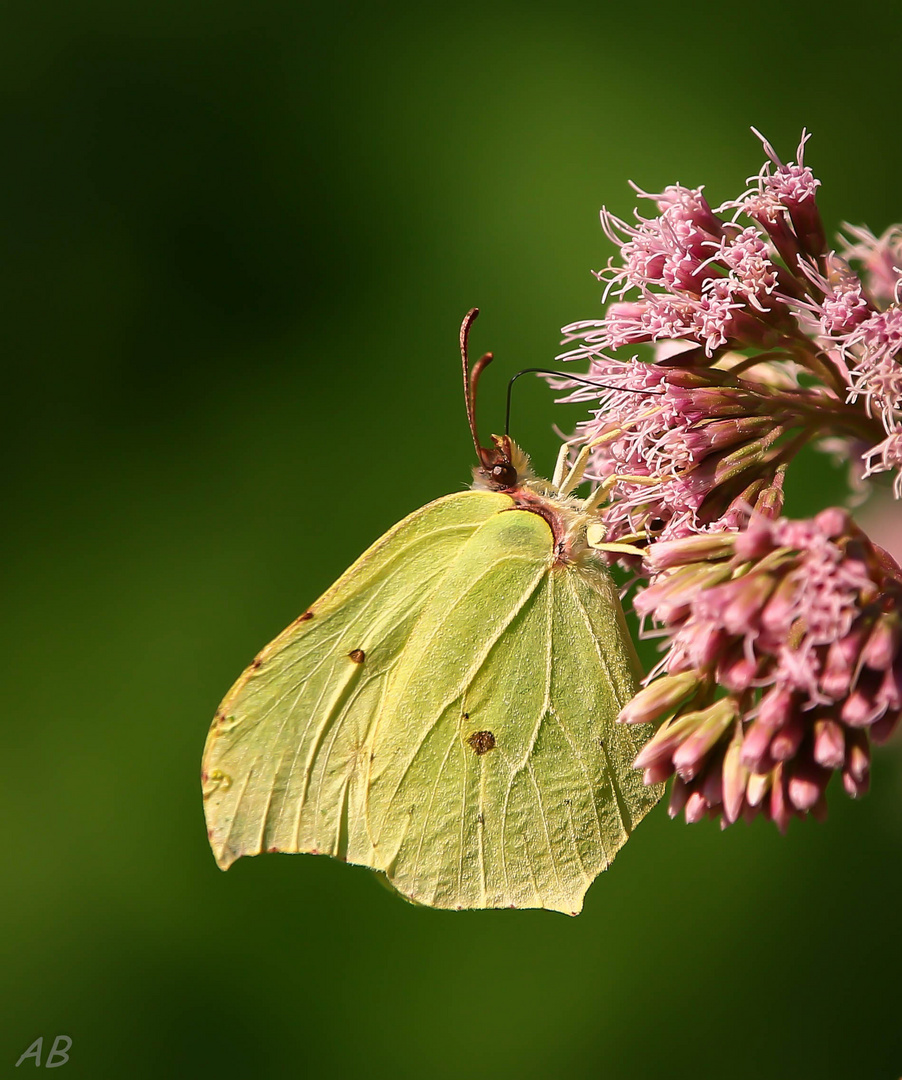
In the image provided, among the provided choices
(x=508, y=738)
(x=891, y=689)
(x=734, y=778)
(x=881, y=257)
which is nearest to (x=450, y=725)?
(x=508, y=738)

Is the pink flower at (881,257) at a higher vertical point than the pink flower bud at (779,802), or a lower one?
higher

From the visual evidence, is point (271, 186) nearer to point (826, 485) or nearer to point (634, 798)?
point (826, 485)

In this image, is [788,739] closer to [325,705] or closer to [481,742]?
[481,742]

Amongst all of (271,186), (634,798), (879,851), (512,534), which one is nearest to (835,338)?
(512,534)

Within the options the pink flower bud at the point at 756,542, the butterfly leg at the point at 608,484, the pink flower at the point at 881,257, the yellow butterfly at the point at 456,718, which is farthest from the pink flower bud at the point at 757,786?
the pink flower at the point at 881,257

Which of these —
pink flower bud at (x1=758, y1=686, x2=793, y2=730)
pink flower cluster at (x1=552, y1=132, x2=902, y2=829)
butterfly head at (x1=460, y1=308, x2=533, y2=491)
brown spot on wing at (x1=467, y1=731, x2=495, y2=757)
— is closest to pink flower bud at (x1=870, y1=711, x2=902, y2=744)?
pink flower cluster at (x1=552, y1=132, x2=902, y2=829)

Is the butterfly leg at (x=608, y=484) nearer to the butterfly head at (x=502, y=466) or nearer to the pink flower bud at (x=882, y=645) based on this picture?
the butterfly head at (x=502, y=466)

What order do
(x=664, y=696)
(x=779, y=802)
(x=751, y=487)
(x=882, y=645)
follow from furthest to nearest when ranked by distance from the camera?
1. (x=751, y=487)
2. (x=664, y=696)
3. (x=779, y=802)
4. (x=882, y=645)
